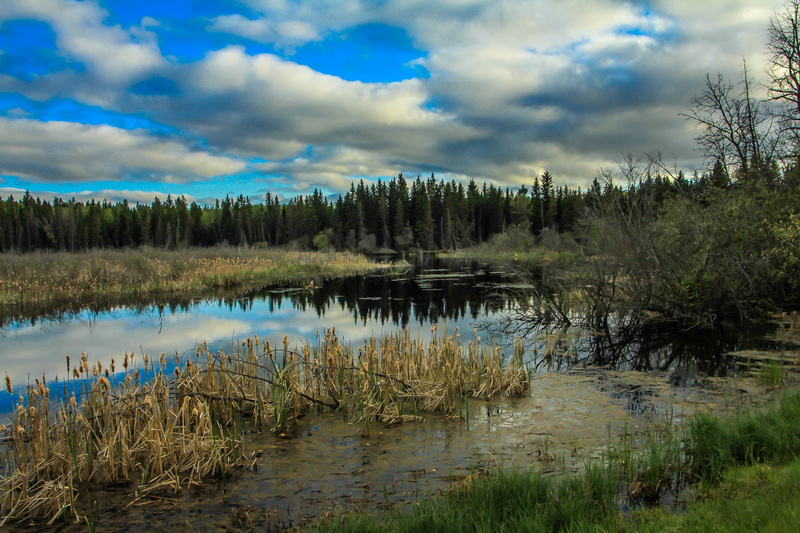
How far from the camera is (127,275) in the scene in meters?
25.1

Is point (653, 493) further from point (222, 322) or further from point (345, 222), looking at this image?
point (345, 222)

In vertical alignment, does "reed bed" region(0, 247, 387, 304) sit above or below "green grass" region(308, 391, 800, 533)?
above

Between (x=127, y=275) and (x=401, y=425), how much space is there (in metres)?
24.0

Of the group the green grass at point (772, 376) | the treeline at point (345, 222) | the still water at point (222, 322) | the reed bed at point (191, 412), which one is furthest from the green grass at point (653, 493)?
the treeline at point (345, 222)

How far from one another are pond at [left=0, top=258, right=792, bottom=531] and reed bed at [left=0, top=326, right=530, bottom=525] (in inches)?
11.4

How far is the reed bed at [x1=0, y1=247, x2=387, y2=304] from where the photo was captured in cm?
2159

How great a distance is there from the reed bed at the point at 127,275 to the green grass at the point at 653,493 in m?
24.0

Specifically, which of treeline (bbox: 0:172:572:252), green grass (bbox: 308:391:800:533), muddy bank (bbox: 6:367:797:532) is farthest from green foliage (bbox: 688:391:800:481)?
treeline (bbox: 0:172:572:252)

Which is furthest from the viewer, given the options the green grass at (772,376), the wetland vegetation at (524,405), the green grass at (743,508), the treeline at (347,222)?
the treeline at (347,222)

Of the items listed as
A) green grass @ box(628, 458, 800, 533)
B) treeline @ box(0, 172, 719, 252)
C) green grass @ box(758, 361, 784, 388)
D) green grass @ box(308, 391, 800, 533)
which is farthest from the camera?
treeline @ box(0, 172, 719, 252)

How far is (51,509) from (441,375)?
566 cm

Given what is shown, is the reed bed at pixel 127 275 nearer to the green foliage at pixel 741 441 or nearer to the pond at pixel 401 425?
the pond at pixel 401 425

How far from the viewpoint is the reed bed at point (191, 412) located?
4801 mm

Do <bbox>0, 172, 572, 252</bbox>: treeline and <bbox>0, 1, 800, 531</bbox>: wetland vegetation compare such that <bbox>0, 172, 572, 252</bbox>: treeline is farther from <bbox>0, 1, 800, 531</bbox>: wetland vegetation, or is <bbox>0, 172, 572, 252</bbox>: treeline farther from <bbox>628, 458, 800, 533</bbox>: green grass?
<bbox>628, 458, 800, 533</bbox>: green grass
